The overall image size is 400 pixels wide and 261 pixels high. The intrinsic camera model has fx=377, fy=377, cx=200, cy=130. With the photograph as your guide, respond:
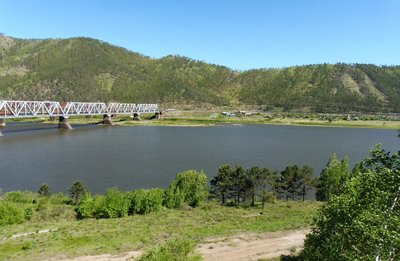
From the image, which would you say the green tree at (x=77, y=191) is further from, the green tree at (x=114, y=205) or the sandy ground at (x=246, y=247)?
the sandy ground at (x=246, y=247)

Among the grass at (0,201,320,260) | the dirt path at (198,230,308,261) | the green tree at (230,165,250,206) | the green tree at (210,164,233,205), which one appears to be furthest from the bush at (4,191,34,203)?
the dirt path at (198,230,308,261)

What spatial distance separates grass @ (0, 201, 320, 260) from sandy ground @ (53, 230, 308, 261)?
3.88 ft

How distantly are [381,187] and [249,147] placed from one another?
272ft

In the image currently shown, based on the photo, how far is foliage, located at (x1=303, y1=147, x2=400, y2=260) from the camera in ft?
38.7

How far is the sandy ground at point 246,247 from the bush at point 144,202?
11.7 meters

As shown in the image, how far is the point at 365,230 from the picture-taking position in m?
11.9

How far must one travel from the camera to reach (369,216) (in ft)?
39.3

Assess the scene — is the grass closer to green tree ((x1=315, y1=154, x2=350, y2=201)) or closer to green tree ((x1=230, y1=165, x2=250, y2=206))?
green tree ((x1=230, y1=165, x2=250, y2=206))

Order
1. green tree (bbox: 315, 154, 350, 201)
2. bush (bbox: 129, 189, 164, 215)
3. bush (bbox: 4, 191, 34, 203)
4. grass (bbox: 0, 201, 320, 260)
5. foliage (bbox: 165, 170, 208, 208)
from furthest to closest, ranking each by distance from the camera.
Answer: green tree (bbox: 315, 154, 350, 201) < foliage (bbox: 165, 170, 208, 208) < bush (bbox: 4, 191, 34, 203) < bush (bbox: 129, 189, 164, 215) < grass (bbox: 0, 201, 320, 260)

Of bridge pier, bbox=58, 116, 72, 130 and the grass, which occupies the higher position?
bridge pier, bbox=58, 116, 72, 130

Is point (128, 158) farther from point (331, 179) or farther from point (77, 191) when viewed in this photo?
point (331, 179)

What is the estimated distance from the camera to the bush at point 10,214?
34.4m

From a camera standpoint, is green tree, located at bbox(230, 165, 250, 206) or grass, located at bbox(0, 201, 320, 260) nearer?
grass, located at bbox(0, 201, 320, 260)

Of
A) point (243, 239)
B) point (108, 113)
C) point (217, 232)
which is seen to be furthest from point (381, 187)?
point (108, 113)
